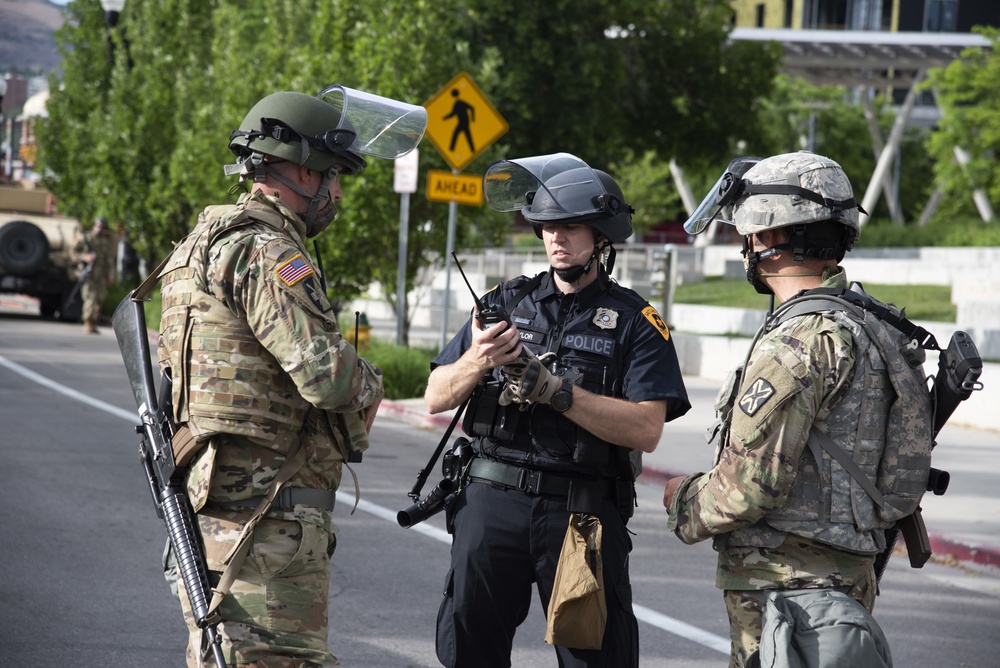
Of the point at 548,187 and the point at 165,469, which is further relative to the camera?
the point at 548,187

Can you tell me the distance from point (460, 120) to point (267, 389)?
9.85 metres

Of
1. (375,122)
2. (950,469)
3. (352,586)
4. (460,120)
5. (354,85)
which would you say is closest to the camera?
(375,122)

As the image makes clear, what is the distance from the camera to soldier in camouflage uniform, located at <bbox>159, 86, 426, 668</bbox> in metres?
2.87

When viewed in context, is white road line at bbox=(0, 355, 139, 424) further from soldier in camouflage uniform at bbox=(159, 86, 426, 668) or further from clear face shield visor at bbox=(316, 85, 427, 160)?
soldier in camouflage uniform at bbox=(159, 86, 426, 668)

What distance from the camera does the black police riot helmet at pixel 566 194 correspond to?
3.52m

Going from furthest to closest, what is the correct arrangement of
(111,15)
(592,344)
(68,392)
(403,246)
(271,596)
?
(111,15) < (403,246) < (68,392) < (592,344) < (271,596)

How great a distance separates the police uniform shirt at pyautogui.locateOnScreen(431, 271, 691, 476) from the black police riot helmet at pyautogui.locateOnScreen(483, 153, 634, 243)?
0.70 ft

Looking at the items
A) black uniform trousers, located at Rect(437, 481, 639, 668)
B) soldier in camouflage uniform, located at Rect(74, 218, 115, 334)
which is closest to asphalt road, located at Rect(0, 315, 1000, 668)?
black uniform trousers, located at Rect(437, 481, 639, 668)

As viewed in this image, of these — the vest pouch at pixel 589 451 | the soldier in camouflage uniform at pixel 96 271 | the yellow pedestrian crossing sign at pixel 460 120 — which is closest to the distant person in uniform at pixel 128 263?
the soldier in camouflage uniform at pixel 96 271

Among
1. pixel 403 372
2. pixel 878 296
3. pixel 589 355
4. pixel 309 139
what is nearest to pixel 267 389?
pixel 309 139

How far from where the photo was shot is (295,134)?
10.1ft

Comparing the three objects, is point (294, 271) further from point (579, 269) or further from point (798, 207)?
point (798, 207)

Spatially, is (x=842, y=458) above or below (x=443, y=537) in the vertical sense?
above

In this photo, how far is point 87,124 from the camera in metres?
26.7
